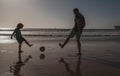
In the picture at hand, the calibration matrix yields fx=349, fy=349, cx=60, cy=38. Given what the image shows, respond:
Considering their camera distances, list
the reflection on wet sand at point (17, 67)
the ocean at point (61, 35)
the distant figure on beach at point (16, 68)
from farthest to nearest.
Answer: the ocean at point (61, 35), the reflection on wet sand at point (17, 67), the distant figure on beach at point (16, 68)

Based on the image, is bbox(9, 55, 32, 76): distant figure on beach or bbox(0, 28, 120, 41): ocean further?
bbox(0, 28, 120, 41): ocean

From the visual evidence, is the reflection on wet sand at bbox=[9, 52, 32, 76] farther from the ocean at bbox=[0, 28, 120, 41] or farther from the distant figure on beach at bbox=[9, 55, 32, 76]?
the ocean at bbox=[0, 28, 120, 41]

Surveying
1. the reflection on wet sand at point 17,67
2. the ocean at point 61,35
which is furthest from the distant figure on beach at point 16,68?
the ocean at point 61,35

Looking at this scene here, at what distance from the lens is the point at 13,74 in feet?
36.4

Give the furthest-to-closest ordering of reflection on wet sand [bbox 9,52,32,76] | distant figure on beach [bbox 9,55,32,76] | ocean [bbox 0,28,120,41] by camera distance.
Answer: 1. ocean [bbox 0,28,120,41]
2. reflection on wet sand [bbox 9,52,32,76]
3. distant figure on beach [bbox 9,55,32,76]

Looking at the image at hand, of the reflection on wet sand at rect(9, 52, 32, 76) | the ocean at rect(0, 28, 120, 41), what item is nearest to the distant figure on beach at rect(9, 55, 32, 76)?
the reflection on wet sand at rect(9, 52, 32, 76)

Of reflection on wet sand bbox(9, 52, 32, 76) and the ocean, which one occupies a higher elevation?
reflection on wet sand bbox(9, 52, 32, 76)

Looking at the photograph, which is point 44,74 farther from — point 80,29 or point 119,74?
point 80,29

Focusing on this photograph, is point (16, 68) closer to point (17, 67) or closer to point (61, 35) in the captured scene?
point (17, 67)

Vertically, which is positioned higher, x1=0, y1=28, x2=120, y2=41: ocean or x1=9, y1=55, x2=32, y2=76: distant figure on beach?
x1=9, y1=55, x2=32, y2=76: distant figure on beach

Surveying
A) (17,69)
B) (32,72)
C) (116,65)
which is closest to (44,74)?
(32,72)

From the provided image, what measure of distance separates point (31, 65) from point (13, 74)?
2346 mm

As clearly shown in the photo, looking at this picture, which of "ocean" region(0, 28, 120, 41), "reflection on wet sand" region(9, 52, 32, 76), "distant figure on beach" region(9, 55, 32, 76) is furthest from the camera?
"ocean" region(0, 28, 120, 41)

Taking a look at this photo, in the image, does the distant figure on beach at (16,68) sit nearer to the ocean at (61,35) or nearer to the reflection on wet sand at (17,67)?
the reflection on wet sand at (17,67)
